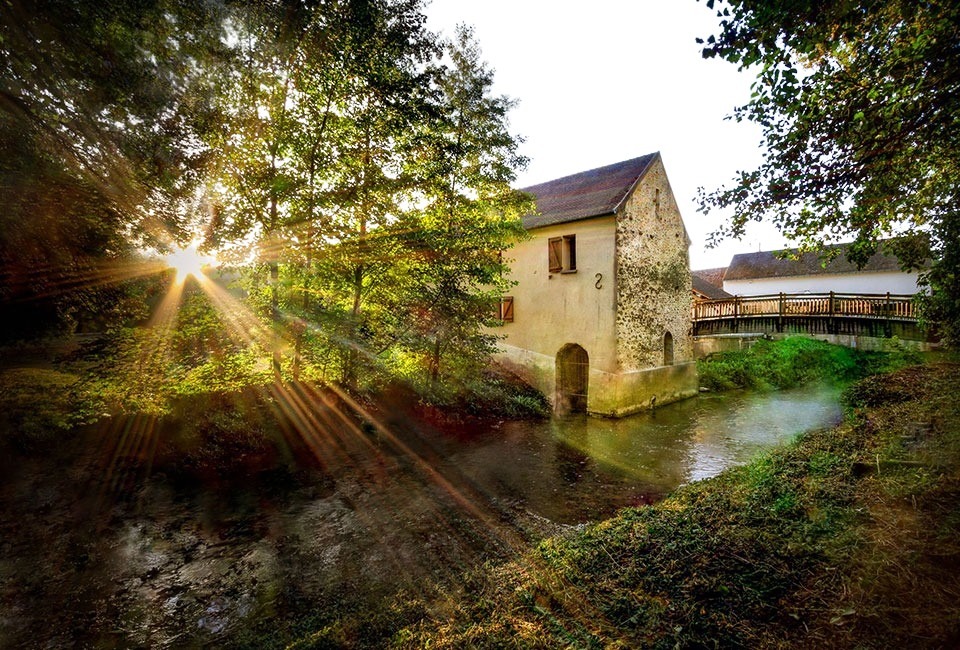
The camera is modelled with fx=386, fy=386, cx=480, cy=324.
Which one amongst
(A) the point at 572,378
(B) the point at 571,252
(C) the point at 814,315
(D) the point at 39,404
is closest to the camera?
(D) the point at 39,404

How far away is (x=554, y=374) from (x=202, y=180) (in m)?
11.7

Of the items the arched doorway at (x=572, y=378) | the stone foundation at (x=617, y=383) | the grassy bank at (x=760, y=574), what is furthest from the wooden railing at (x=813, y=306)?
the grassy bank at (x=760, y=574)

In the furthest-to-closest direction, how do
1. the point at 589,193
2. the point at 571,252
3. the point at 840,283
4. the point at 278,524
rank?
the point at 840,283 < the point at 589,193 < the point at 571,252 < the point at 278,524

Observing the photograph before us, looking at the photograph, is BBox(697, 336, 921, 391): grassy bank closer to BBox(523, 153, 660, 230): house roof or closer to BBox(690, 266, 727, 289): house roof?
BBox(523, 153, 660, 230): house roof

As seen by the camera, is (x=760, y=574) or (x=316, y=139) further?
(x=316, y=139)

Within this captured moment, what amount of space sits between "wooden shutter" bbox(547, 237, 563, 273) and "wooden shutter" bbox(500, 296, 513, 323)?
2.27 metres

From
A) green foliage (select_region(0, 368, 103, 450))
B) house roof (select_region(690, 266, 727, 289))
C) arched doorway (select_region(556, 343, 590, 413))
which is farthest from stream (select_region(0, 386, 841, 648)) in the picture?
house roof (select_region(690, 266, 727, 289))

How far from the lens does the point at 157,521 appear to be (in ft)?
19.6

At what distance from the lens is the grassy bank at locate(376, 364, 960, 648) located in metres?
2.31

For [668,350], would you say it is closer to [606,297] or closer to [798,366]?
[606,297]

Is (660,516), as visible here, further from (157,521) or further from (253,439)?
(253,439)

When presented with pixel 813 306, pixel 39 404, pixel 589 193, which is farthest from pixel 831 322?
pixel 39 404

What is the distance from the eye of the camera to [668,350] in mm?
15484

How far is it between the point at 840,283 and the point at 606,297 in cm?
3257
